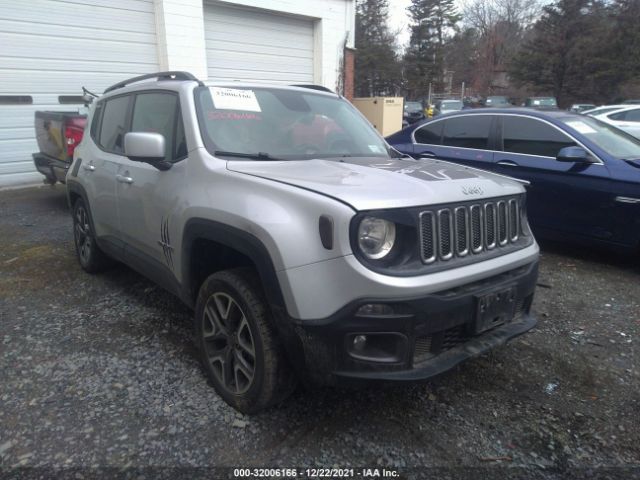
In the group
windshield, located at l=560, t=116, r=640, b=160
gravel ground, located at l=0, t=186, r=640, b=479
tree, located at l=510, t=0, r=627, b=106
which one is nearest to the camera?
gravel ground, located at l=0, t=186, r=640, b=479

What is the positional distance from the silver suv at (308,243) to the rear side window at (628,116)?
11.2 m

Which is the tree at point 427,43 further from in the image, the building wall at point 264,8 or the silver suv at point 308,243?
the silver suv at point 308,243

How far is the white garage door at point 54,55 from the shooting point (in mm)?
8539

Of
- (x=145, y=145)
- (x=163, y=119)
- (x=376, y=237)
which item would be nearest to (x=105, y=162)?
(x=163, y=119)

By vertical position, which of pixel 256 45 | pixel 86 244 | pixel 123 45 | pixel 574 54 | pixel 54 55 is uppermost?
pixel 574 54

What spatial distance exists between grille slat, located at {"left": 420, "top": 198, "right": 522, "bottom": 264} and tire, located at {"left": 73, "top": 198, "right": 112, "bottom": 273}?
10.9 ft

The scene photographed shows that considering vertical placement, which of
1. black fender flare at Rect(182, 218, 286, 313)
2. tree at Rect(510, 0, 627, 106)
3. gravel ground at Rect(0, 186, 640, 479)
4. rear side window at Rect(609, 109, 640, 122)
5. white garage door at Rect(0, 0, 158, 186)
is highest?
tree at Rect(510, 0, 627, 106)

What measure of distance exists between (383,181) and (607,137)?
156 inches

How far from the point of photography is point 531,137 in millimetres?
5328

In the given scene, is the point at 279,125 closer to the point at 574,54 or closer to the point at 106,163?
the point at 106,163

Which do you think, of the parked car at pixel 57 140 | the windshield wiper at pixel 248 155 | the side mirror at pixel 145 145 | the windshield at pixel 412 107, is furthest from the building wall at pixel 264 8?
the windshield at pixel 412 107

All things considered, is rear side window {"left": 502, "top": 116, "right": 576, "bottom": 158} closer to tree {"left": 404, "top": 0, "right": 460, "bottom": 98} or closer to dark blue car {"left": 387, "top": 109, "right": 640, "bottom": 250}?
dark blue car {"left": 387, "top": 109, "right": 640, "bottom": 250}

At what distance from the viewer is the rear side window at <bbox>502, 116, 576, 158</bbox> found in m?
5.11

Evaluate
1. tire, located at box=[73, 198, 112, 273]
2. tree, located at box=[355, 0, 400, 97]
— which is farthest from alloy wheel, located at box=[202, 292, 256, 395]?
tree, located at box=[355, 0, 400, 97]
